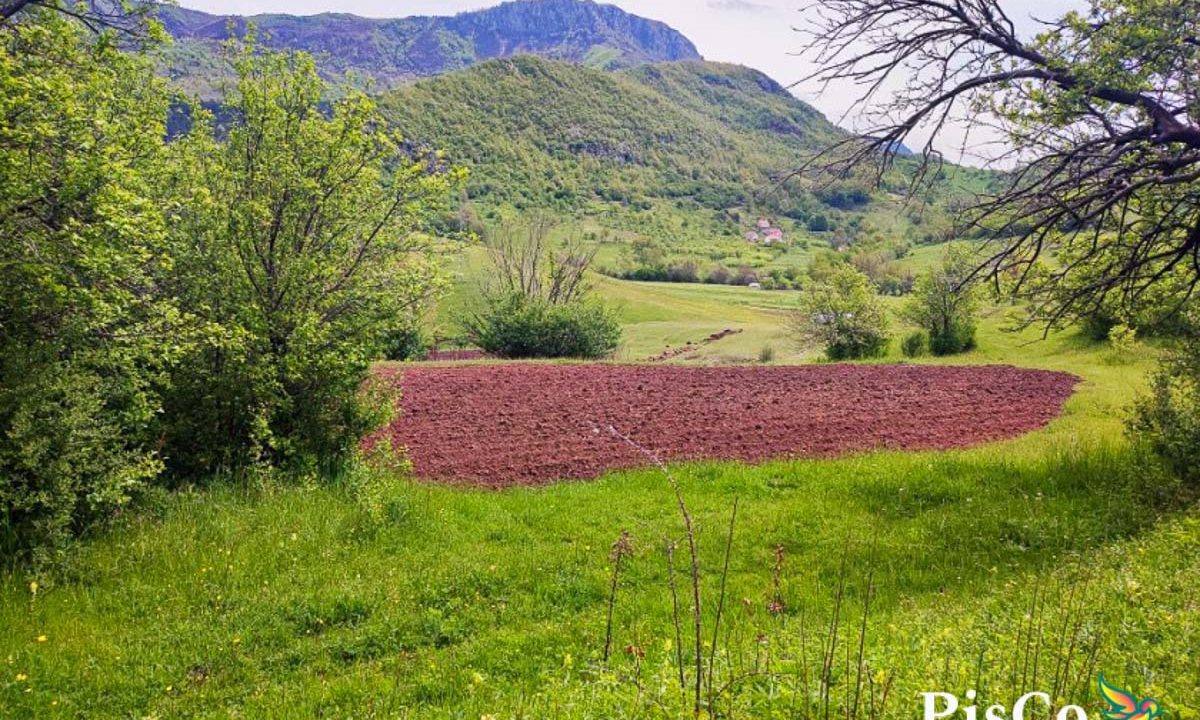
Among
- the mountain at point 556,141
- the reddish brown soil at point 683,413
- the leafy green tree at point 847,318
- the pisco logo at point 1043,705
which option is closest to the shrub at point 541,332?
the reddish brown soil at point 683,413

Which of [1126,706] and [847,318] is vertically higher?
[847,318]

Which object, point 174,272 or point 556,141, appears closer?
point 174,272

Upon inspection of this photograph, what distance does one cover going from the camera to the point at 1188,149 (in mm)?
7559

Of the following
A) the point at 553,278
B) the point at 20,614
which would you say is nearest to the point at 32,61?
the point at 20,614

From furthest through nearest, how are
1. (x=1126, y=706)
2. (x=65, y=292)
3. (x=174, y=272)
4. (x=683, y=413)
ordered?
(x=683, y=413) < (x=174, y=272) < (x=65, y=292) < (x=1126, y=706)

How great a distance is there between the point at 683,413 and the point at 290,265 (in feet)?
32.9

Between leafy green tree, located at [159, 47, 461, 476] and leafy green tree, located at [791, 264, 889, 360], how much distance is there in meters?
29.2

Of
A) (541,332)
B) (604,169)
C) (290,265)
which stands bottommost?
(541,332)

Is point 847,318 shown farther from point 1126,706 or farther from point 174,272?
point 1126,706

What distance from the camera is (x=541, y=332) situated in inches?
1305

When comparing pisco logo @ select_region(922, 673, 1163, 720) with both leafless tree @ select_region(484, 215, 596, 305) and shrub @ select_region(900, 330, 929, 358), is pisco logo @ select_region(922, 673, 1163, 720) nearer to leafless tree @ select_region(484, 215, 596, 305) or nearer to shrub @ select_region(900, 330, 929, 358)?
shrub @ select_region(900, 330, 929, 358)

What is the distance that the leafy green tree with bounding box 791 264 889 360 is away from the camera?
1364 inches

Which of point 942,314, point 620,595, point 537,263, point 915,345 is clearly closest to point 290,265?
point 620,595

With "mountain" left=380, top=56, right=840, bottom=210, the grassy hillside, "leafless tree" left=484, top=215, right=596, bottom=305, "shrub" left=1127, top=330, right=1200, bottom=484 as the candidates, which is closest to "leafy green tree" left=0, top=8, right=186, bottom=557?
"shrub" left=1127, top=330, right=1200, bottom=484
